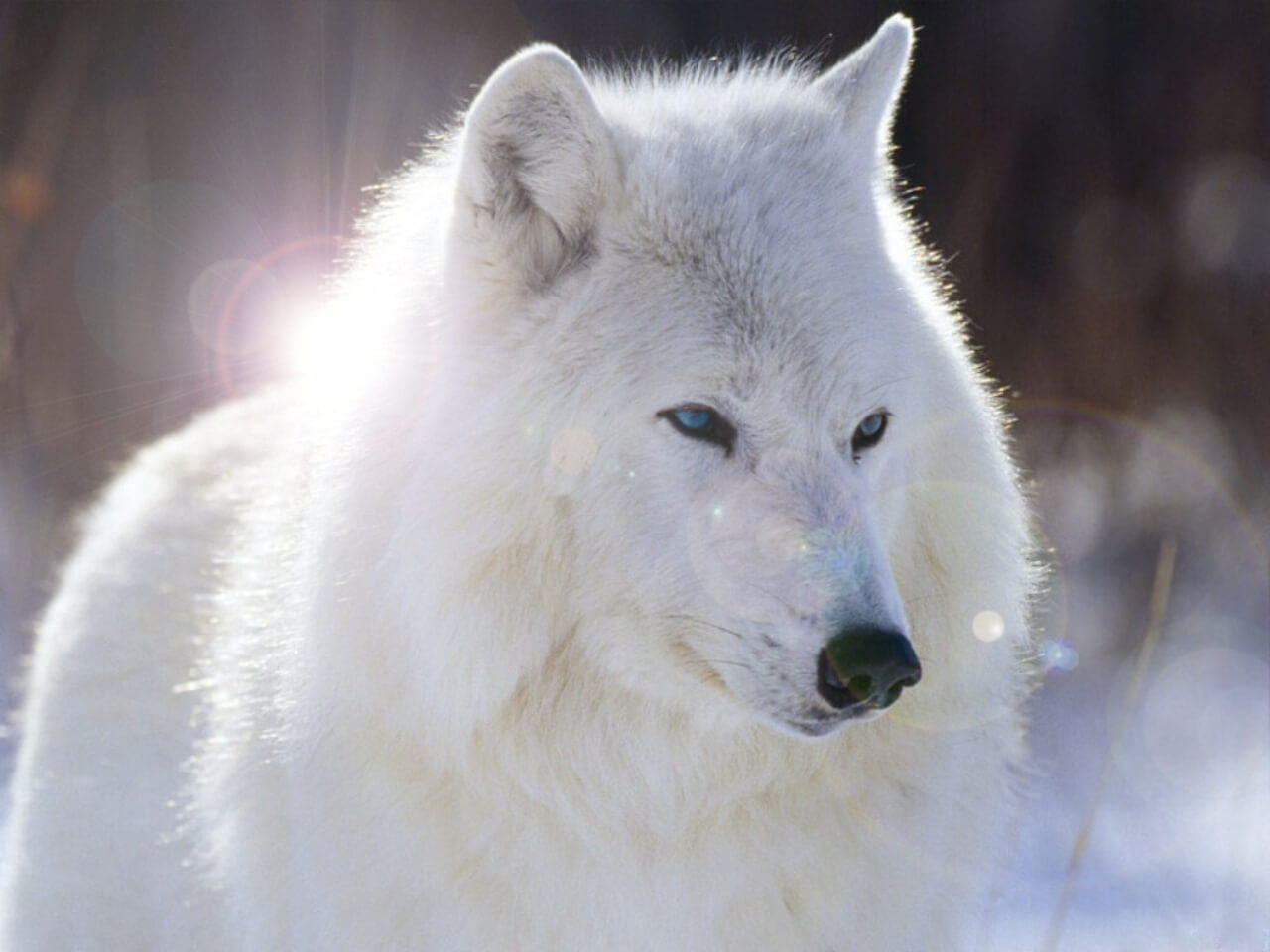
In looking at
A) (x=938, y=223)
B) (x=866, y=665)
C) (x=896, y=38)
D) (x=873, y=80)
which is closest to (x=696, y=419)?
(x=866, y=665)

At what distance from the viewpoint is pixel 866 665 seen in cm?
170

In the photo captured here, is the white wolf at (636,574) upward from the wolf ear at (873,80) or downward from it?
downward

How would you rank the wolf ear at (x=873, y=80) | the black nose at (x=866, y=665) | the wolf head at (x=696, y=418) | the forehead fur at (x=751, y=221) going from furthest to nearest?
1. the wolf ear at (x=873, y=80)
2. the forehead fur at (x=751, y=221)
3. the wolf head at (x=696, y=418)
4. the black nose at (x=866, y=665)

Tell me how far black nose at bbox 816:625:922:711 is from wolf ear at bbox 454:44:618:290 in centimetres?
75

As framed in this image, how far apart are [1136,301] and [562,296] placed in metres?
4.92

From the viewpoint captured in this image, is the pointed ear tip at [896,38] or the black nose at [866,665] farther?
the pointed ear tip at [896,38]

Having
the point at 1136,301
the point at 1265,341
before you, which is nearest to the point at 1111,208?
the point at 1136,301

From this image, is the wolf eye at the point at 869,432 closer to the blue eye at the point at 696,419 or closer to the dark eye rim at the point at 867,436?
the dark eye rim at the point at 867,436

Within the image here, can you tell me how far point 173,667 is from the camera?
9.13 ft

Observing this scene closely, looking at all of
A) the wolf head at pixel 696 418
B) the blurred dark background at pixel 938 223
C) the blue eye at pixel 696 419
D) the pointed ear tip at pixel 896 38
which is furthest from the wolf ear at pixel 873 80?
the blurred dark background at pixel 938 223

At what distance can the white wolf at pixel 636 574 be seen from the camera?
6.26ft

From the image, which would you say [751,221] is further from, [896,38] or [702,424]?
[896,38]

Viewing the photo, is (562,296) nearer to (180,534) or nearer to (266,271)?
→ (180,534)

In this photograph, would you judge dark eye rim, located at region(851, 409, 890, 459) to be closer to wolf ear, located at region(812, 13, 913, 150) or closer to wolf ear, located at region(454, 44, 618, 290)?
wolf ear, located at region(454, 44, 618, 290)
